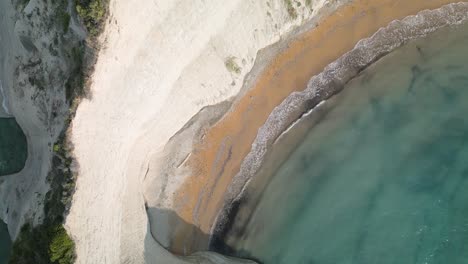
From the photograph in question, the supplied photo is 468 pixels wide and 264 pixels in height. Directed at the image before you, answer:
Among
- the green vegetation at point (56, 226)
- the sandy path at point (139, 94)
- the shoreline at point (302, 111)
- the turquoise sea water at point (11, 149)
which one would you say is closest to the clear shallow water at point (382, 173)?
the shoreline at point (302, 111)

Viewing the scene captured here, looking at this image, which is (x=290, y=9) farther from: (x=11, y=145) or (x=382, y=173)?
(x=11, y=145)

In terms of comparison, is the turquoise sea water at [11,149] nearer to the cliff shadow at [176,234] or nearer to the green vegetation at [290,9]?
the cliff shadow at [176,234]

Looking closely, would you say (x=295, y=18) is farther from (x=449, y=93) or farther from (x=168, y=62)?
(x=449, y=93)

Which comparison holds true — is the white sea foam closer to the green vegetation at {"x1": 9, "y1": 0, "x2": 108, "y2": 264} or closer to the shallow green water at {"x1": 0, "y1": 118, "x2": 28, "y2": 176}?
the shallow green water at {"x1": 0, "y1": 118, "x2": 28, "y2": 176}

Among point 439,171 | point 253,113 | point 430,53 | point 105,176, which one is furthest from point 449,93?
point 105,176

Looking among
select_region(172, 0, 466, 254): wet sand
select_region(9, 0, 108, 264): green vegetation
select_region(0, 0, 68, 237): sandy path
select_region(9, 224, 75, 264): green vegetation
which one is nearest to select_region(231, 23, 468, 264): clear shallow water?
select_region(172, 0, 466, 254): wet sand

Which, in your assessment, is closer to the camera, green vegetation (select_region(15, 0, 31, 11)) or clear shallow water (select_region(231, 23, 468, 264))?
green vegetation (select_region(15, 0, 31, 11))
